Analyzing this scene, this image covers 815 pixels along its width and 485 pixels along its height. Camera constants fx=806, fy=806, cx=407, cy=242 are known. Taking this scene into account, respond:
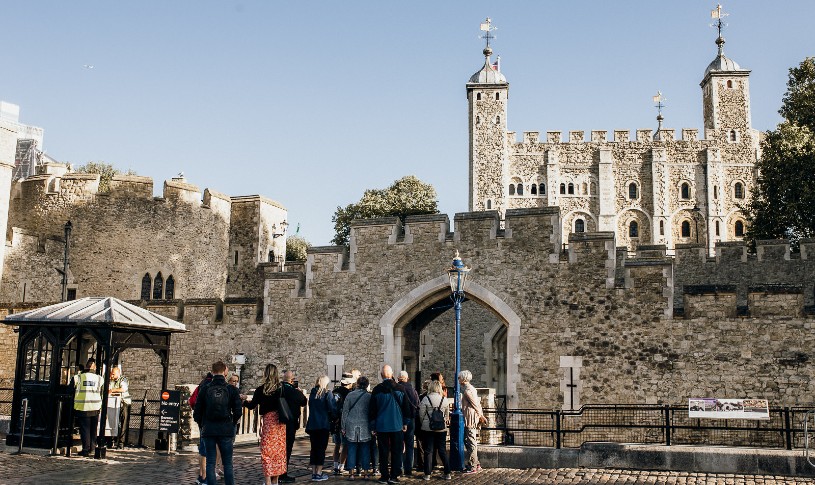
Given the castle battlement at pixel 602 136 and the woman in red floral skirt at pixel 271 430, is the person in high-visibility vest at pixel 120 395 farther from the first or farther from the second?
the castle battlement at pixel 602 136

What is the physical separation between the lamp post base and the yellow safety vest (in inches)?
227

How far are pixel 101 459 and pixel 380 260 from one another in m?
8.37

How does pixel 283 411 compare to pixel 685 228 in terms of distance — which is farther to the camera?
pixel 685 228

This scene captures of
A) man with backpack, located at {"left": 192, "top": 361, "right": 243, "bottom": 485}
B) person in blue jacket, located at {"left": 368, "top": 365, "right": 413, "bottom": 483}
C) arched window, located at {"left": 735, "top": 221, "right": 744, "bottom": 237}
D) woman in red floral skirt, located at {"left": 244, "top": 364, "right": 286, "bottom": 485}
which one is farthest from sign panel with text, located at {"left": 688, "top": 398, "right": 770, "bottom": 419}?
arched window, located at {"left": 735, "top": 221, "right": 744, "bottom": 237}

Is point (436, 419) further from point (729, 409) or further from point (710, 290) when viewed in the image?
point (710, 290)

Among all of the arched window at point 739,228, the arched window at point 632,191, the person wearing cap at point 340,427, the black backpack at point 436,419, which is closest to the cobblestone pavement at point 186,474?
the person wearing cap at point 340,427

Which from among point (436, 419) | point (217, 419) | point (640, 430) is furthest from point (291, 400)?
point (640, 430)

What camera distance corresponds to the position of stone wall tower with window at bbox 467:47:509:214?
80.3 metres

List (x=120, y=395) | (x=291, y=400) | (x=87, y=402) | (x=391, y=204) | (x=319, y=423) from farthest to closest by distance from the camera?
(x=391, y=204) → (x=120, y=395) → (x=87, y=402) → (x=319, y=423) → (x=291, y=400)

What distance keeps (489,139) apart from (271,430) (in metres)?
71.8

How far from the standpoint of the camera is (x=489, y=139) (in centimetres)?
8050

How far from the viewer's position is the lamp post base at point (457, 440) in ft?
40.8

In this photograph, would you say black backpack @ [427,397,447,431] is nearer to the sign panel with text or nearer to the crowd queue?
the crowd queue

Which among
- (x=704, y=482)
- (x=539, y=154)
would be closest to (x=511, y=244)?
(x=704, y=482)
